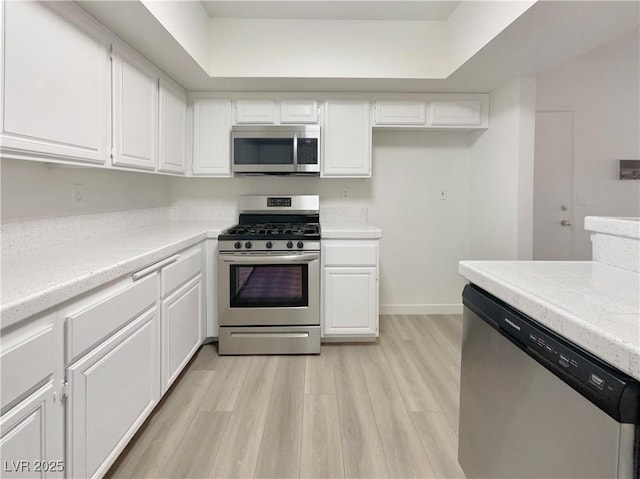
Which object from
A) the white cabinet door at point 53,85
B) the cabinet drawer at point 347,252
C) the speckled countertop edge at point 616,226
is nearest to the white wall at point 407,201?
the cabinet drawer at point 347,252

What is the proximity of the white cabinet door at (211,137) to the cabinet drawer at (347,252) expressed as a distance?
116 centimetres

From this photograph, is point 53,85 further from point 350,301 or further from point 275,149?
point 350,301

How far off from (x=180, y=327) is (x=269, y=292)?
2.41 feet

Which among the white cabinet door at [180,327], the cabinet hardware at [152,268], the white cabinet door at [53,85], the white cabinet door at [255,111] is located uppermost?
the white cabinet door at [255,111]

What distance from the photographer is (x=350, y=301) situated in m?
2.99

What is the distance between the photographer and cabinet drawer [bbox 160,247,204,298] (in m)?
2.06

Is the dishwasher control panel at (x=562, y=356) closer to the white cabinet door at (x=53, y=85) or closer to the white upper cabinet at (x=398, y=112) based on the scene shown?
the white cabinet door at (x=53, y=85)

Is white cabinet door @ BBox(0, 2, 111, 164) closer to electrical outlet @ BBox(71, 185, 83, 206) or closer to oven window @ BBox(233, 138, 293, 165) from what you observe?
electrical outlet @ BBox(71, 185, 83, 206)

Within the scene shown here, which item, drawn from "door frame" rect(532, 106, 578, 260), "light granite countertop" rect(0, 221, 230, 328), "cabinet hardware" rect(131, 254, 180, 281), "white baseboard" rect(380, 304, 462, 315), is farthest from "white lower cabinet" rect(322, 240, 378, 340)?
"door frame" rect(532, 106, 578, 260)

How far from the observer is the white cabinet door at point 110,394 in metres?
1.29

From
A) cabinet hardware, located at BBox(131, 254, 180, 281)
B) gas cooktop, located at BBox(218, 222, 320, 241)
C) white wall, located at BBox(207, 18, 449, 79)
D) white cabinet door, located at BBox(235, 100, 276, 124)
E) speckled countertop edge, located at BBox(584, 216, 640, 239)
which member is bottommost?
cabinet hardware, located at BBox(131, 254, 180, 281)

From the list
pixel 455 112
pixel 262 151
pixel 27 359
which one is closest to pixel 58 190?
pixel 27 359

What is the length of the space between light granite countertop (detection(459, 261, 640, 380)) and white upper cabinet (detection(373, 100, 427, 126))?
215 centimetres

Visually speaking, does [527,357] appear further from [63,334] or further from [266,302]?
[266,302]
